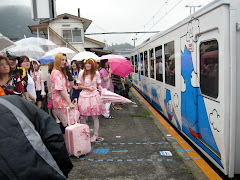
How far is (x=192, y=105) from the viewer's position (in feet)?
13.7

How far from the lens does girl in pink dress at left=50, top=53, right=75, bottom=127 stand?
4.03 meters

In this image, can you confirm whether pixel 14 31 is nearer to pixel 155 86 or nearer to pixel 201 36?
pixel 155 86

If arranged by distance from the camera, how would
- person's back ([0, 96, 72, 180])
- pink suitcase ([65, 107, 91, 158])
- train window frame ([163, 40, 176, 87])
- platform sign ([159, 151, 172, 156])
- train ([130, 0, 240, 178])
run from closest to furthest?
1. person's back ([0, 96, 72, 180])
2. train ([130, 0, 240, 178])
3. pink suitcase ([65, 107, 91, 158])
4. platform sign ([159, 151, 172, 156])
5. train window frame ([163, 40, 176, 87])

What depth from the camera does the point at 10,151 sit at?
120 cm

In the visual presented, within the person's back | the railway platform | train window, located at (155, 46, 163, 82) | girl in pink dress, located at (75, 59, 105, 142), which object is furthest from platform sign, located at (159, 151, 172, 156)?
the person's back

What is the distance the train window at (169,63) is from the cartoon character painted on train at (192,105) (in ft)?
2.32

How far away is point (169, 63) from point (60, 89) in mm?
2819

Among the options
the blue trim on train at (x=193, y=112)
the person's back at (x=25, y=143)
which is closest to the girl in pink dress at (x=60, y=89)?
the blue trim on train at (x=193, y=112)

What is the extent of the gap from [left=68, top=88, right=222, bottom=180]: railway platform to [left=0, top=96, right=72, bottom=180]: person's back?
7.15 ft

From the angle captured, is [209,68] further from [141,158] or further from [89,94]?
[89,94]

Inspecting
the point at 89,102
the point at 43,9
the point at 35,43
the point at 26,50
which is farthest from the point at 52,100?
the point at 43,9

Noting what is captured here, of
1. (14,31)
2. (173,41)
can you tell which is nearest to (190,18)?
(173,41)

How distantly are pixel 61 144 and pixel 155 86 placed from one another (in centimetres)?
616

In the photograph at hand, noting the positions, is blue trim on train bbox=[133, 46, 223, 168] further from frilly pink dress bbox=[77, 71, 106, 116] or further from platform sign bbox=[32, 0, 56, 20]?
platform sign bbox=[32, 0, 56, 20]
